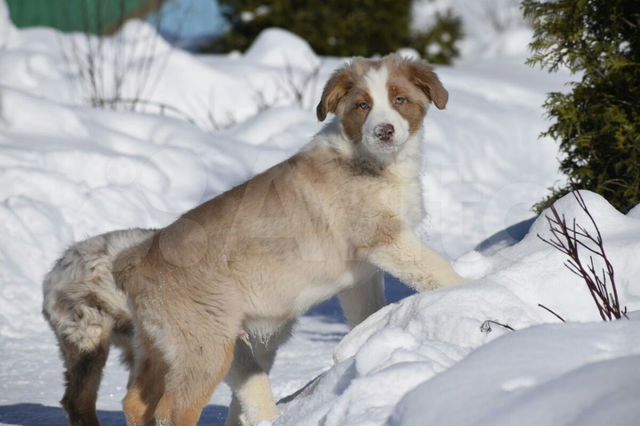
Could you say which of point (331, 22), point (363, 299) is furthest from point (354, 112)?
point (331, 22)

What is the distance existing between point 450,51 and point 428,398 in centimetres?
1693

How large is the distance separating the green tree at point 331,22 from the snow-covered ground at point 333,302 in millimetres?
2167

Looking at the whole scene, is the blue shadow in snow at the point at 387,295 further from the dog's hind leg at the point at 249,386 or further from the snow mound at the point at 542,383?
the snow mound at the point at 542,383

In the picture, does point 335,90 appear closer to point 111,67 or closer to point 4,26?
point 111,67

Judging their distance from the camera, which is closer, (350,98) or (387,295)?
(350,98)

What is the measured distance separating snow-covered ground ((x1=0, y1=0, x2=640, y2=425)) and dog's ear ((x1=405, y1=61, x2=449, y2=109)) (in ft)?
3.06

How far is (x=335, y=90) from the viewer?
5441 millimetres

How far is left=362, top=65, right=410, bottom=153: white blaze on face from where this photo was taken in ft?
16.9

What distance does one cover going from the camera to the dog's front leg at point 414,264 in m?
5.06

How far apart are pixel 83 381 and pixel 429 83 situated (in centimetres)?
254

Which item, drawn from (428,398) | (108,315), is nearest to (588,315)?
(428,398)

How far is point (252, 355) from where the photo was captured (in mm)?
5551

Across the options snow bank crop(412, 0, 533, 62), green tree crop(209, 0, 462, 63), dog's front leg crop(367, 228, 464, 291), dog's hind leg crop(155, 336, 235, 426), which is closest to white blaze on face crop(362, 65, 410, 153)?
dog's front leg crop(367, 228, 464, 291)

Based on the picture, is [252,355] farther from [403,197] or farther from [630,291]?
[630,291]
